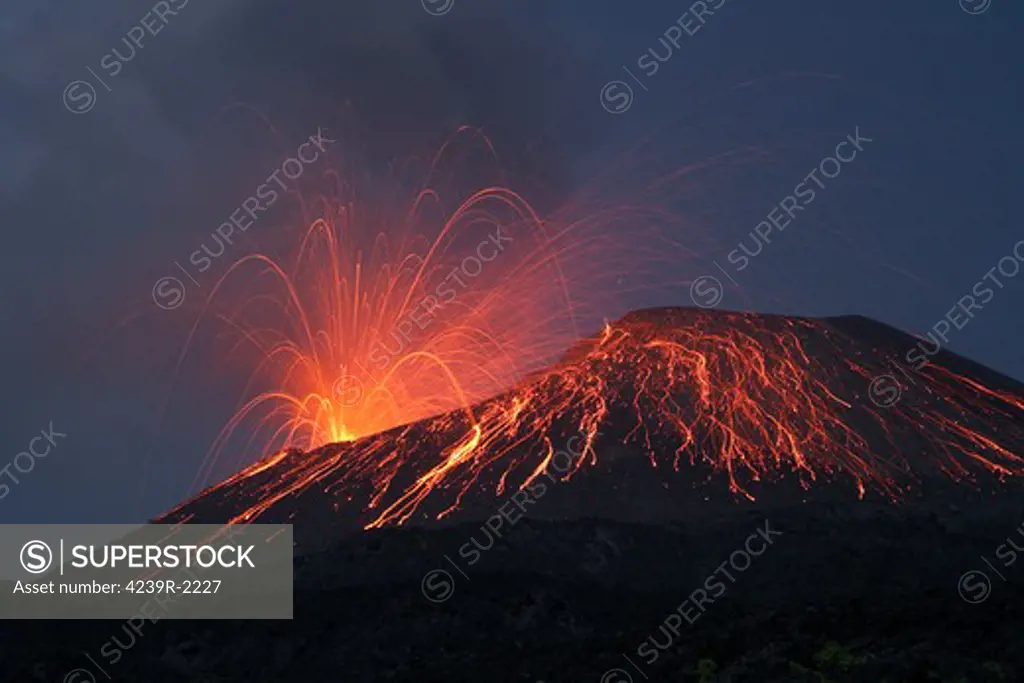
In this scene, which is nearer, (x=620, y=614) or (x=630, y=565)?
(x=620, y=614)

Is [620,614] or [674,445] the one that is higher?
[674,445]

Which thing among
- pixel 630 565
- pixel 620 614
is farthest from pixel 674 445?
pixel 620 614

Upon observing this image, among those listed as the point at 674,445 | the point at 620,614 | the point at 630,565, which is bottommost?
the point at 620,614

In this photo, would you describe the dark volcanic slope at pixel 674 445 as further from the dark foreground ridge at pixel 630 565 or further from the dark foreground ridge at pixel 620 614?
the dark foreground ridge at pixel 620 614

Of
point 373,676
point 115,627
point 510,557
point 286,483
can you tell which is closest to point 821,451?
point 510,557

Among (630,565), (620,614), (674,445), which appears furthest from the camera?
(674,445)

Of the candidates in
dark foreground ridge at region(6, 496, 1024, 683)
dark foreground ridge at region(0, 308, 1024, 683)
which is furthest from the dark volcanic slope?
dark foreground ridge at region(6, 496, 1024, 683)

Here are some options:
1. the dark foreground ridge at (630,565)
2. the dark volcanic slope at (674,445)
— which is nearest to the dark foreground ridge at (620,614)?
the dark foreground ridge at (630,565)

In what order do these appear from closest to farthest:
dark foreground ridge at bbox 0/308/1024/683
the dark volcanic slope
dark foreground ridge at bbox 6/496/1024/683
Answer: dark foreground ridge at bbox 6/496/1024/683 < dark foreground ridge at bbox 0/308/1024/683 < the dark volcanic slope

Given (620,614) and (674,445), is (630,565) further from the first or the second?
(674,445)

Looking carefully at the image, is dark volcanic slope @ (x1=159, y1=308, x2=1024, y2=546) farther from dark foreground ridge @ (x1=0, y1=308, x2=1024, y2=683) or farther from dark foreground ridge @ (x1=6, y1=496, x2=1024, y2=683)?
dark foreground ridge @ (x1=6, y1=496, x2=1024, y2=683)
